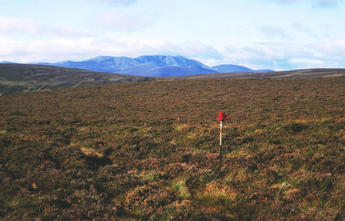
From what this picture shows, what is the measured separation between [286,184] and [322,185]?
2.95 ft

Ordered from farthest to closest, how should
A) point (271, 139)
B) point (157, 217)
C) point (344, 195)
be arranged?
point (271, 139)
point (344, 195)
point (157, 217)

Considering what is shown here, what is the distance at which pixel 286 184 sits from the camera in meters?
6.50

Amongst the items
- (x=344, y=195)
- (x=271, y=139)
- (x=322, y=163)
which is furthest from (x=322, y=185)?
(x=271, y=139)

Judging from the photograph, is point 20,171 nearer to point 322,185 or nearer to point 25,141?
point 25,141

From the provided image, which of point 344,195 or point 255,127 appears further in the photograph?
point 255,127

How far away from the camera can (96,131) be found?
13.5 metres

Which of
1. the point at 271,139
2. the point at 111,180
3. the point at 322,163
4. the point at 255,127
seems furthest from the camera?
the point at 255,127

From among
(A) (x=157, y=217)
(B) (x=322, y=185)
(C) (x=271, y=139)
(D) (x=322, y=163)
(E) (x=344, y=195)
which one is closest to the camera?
(A) (x=157, y=217)

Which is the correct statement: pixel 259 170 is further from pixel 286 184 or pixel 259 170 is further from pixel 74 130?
pixel 74 130

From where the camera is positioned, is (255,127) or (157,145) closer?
(157,145)

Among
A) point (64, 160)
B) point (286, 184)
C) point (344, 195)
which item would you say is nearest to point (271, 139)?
point (286, 184)

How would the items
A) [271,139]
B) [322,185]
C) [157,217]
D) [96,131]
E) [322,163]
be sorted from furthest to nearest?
[96,131], [271,139], [322,163], [322,185], [157,217]

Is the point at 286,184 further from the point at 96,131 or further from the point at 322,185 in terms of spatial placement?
the point at 96,131

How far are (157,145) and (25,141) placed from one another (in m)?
6.26
